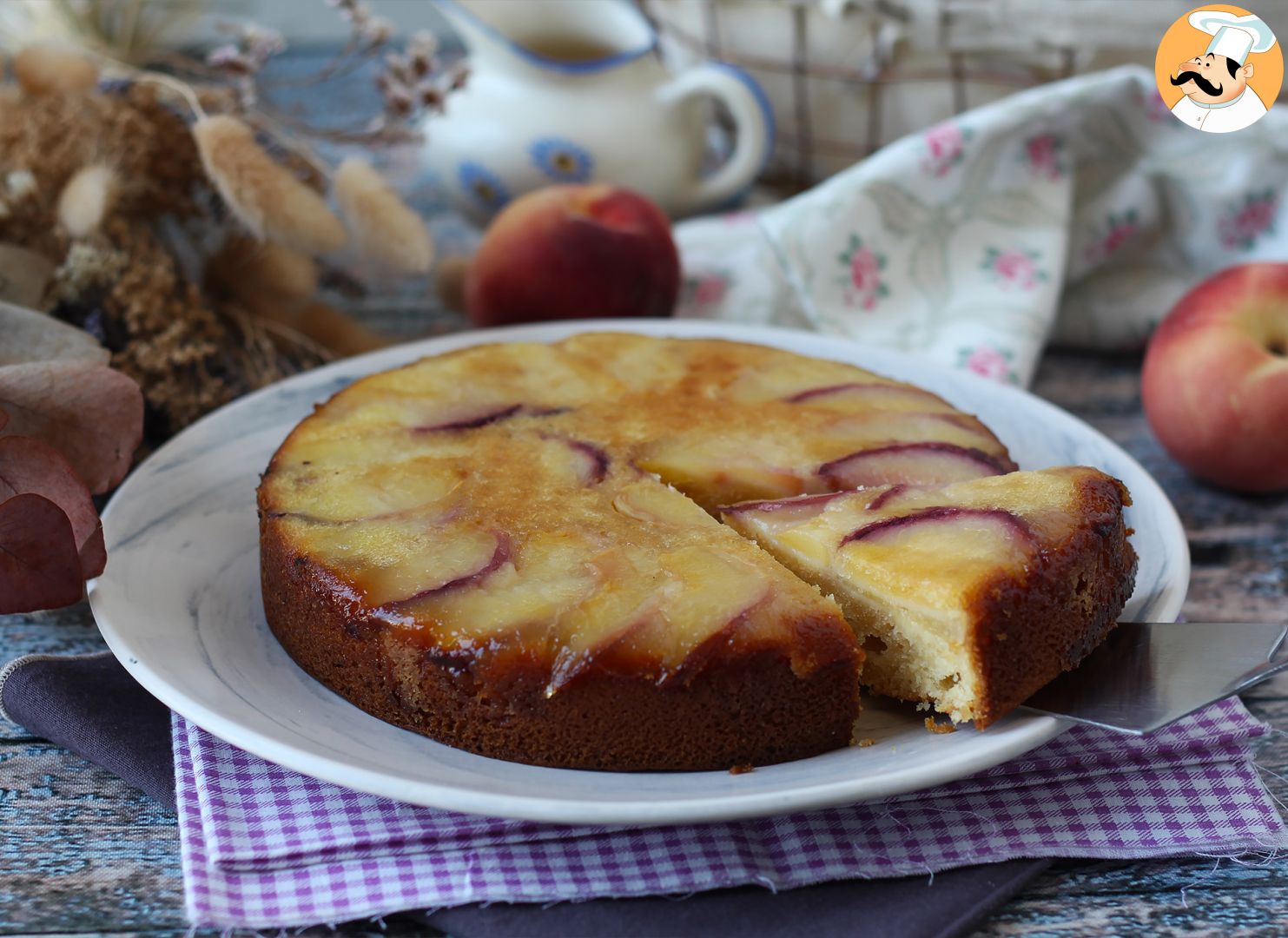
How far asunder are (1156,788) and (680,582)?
0.59m

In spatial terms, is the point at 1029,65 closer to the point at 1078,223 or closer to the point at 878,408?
the point at 1078,223

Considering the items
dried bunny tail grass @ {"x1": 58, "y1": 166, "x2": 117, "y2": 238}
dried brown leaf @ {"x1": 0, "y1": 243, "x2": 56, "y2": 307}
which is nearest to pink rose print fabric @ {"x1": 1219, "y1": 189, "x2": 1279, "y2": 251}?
dried bunny tail grass @ {"x1": 58, "y1": 166, "x2": 117, "y2": 238}

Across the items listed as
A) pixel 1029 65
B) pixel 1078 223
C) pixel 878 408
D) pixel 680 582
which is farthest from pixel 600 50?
pixel 680 582

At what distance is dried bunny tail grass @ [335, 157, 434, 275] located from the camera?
223 centimetres

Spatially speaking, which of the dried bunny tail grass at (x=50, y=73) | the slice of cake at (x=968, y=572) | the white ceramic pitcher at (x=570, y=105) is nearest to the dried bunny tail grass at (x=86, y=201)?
the dried bunny tail grass at (x=50, y=73)

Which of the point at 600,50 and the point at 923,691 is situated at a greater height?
the point at 600,50

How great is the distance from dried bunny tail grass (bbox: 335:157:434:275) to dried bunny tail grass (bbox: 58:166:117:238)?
392 millimetres

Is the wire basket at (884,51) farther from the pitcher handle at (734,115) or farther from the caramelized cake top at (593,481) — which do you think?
the caramelized cake top at (593,481)

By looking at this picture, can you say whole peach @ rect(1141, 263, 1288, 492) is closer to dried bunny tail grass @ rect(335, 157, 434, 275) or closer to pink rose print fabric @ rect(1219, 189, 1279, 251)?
pink rose print fabric @ rect(1219, 189, 1279, 251)

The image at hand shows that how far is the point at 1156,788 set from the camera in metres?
1.41

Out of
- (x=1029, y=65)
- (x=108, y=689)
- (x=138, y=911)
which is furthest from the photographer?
(x=1029, y=65)

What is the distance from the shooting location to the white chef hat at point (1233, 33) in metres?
2.22

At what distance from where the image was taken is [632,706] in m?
1.33

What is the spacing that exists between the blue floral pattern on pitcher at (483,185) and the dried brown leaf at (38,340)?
1.34 m
